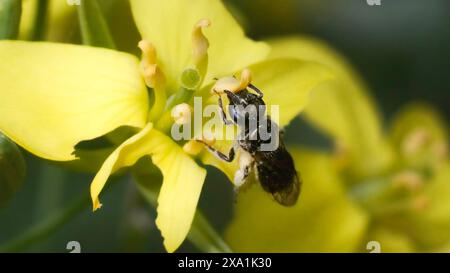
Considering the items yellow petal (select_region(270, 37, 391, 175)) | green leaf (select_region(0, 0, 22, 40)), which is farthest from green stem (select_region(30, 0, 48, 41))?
yellow petal (select_region(270, 37, 391, 175))

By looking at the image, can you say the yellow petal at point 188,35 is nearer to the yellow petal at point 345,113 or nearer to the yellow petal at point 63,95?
the yellow petal at point 63,95

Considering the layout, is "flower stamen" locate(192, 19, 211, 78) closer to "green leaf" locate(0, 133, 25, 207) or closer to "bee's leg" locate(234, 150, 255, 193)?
"bee's leg" locate(234, 150, 255, 193)

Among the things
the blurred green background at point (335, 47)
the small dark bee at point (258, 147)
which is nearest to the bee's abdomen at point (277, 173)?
the small dark bee at point (258, 147)

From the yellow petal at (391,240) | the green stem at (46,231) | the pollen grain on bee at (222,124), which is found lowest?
the green stem at (46,231)

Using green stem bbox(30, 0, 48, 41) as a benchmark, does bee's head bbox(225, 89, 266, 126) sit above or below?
below

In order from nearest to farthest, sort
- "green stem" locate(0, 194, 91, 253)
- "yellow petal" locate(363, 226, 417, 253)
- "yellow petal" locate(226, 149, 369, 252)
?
"green stem" locate(0, 194, 91, 253), "yellow petal" locate(226, 149, 369, 252), "yellow petal" locate(363, 226, 417, 253)
